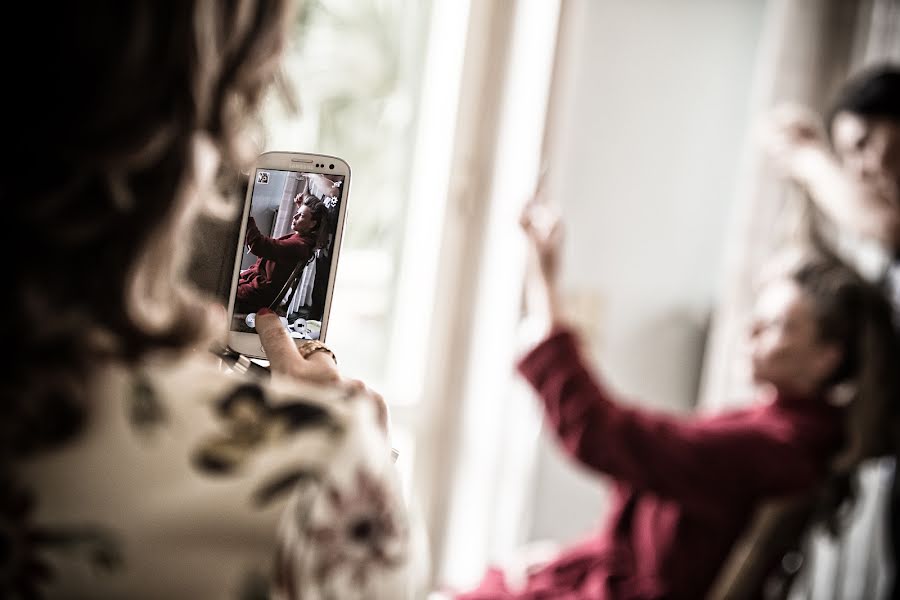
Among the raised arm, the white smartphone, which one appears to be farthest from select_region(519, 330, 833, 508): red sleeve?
the white smartphone

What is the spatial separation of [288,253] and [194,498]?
0.82ft

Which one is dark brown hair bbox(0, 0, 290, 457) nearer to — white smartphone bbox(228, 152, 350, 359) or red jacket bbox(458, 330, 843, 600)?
white smartphone bbox(228, 152, 350, 359)

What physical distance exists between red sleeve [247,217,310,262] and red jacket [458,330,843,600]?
76 cm

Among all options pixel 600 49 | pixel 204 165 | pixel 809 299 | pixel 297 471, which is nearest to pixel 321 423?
pixel 297 471

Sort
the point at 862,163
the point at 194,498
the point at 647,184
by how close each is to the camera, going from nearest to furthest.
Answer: the point at 194,498
the point at 862,163
the point at 647,184

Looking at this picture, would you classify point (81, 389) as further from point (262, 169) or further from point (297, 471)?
point (262, 169)

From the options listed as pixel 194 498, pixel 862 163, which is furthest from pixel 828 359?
pixel 194 498

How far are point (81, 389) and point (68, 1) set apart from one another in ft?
0.59

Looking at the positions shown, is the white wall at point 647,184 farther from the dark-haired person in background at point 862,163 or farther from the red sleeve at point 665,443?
the red sleeve at point 665,443

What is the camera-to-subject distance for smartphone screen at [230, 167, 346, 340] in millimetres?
630

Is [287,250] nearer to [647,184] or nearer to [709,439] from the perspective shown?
[709,439]

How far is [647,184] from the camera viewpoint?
1.89 metres

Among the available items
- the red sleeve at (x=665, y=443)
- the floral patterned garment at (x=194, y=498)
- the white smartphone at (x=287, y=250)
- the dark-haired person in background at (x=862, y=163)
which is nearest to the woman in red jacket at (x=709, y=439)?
the red sleeve at (x=665, y=443)

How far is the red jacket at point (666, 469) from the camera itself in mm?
1310
